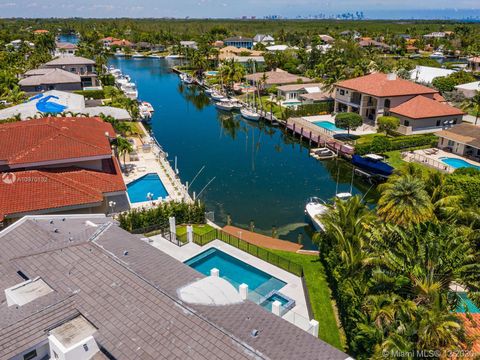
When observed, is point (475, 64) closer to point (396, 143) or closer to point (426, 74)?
point (426, 74)

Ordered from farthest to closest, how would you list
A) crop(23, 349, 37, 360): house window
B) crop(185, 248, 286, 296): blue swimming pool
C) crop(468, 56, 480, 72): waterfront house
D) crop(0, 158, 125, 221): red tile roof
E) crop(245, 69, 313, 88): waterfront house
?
1. crop(468, 56, 480, 72): waterfront house
2. crop(245, 69, 313, 88): waterfront house
3. crop(0, 158, 125, 221): red tile roof
4. crop(185, 248, 286, 296): blue swimming pool
5. crop(23, 349, 37, 360): house window

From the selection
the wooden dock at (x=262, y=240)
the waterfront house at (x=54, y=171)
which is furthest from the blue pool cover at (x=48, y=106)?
the wooden dock at (x=262, y=240)

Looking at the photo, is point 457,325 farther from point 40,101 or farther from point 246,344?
point 40,101

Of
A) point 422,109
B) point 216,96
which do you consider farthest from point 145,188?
point 216,96

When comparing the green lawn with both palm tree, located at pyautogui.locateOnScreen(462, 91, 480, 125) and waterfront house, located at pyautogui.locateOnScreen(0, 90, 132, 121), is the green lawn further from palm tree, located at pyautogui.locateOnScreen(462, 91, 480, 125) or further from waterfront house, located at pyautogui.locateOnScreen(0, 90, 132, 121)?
palm tree, located at pyautogui.locateOnScreen(462, 91, 480, 125)

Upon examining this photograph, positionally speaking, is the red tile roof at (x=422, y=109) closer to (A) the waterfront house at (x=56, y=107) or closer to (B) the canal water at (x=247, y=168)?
(B) the canal water at (x=247, y=168)

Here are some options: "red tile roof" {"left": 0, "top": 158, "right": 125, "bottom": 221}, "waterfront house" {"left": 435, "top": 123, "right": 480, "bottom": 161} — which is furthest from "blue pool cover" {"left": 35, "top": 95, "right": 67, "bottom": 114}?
"waterfront house" {"left": 435, "top": 123, "right": 480, "bottom": 161}
